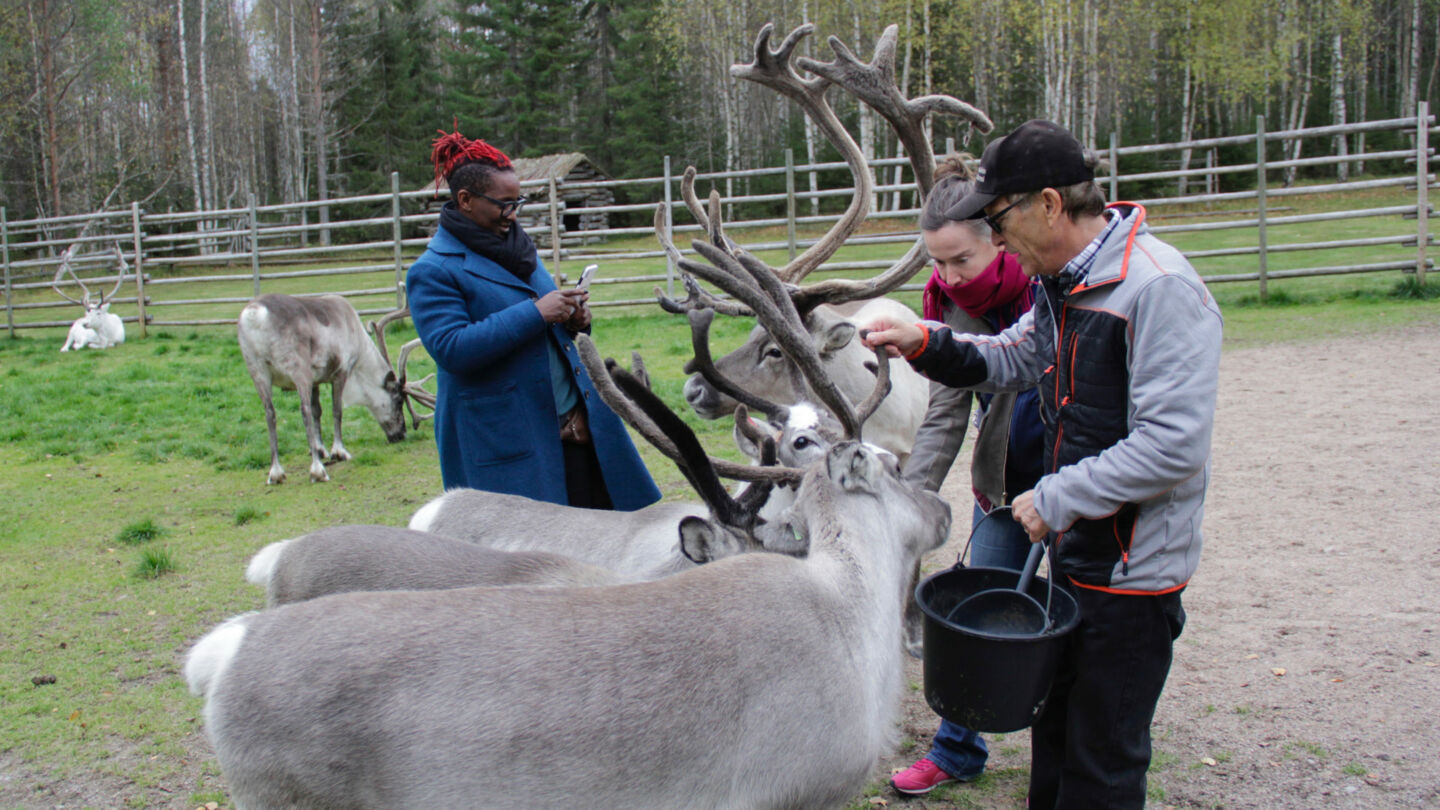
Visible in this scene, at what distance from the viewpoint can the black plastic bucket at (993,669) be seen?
2.36m

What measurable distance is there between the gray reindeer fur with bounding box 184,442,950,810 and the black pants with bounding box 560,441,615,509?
6.25ft

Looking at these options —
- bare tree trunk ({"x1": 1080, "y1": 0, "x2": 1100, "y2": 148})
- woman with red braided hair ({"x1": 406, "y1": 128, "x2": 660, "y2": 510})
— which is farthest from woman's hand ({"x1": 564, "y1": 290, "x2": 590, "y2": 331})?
bare tree trunk ({"x1": 1080, "y1": 0, "x2": 1100, "y2": 148})

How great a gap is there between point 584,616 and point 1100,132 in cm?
3826

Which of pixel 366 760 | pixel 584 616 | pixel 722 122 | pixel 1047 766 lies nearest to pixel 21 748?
pixel 366 760

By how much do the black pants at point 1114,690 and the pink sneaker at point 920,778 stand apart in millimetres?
928

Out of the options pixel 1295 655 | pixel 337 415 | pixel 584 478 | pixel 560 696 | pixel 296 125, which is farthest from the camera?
pixel 296 125

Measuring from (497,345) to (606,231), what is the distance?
534 inches

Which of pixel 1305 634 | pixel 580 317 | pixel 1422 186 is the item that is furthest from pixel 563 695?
pixel 1422 186

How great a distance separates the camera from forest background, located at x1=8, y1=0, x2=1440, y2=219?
3023 cm

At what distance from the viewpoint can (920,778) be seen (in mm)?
3445

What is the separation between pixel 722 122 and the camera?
141ft

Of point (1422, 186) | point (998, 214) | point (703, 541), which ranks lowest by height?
point (703, 541)

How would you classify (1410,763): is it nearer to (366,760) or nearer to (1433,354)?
(366,760)

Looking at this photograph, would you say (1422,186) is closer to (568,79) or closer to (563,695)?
(563,695)
